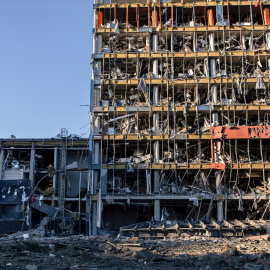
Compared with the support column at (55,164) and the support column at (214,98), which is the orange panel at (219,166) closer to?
the support column at (214,98)

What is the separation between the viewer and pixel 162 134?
38562 mm

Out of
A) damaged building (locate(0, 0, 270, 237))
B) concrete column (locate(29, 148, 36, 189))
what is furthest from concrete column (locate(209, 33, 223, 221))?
concrete column (locate(29, 148, 36, 189))

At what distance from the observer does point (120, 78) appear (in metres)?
40.9

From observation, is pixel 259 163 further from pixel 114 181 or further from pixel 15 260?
pixel 15 260

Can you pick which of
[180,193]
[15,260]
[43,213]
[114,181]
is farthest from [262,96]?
[15,260]

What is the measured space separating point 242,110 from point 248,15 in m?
12.9

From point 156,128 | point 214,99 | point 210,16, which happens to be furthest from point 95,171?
point 210,16

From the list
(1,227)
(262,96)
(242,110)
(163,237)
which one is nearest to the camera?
(163,237)

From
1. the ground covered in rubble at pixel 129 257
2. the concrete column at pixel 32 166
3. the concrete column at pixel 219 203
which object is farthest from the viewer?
the concrete column at pixel 32 166

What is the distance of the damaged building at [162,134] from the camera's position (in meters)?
37.6

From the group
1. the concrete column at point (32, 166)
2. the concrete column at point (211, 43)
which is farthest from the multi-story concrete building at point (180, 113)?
the concrete column at point (32, 166)

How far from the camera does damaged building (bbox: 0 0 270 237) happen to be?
123ft

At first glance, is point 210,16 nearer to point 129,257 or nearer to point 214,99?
point 214,99

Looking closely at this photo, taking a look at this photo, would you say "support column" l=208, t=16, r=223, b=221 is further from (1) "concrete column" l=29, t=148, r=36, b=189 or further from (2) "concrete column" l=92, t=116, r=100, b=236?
(1) "concrete column" l=29, t=148, r=36, b=189
